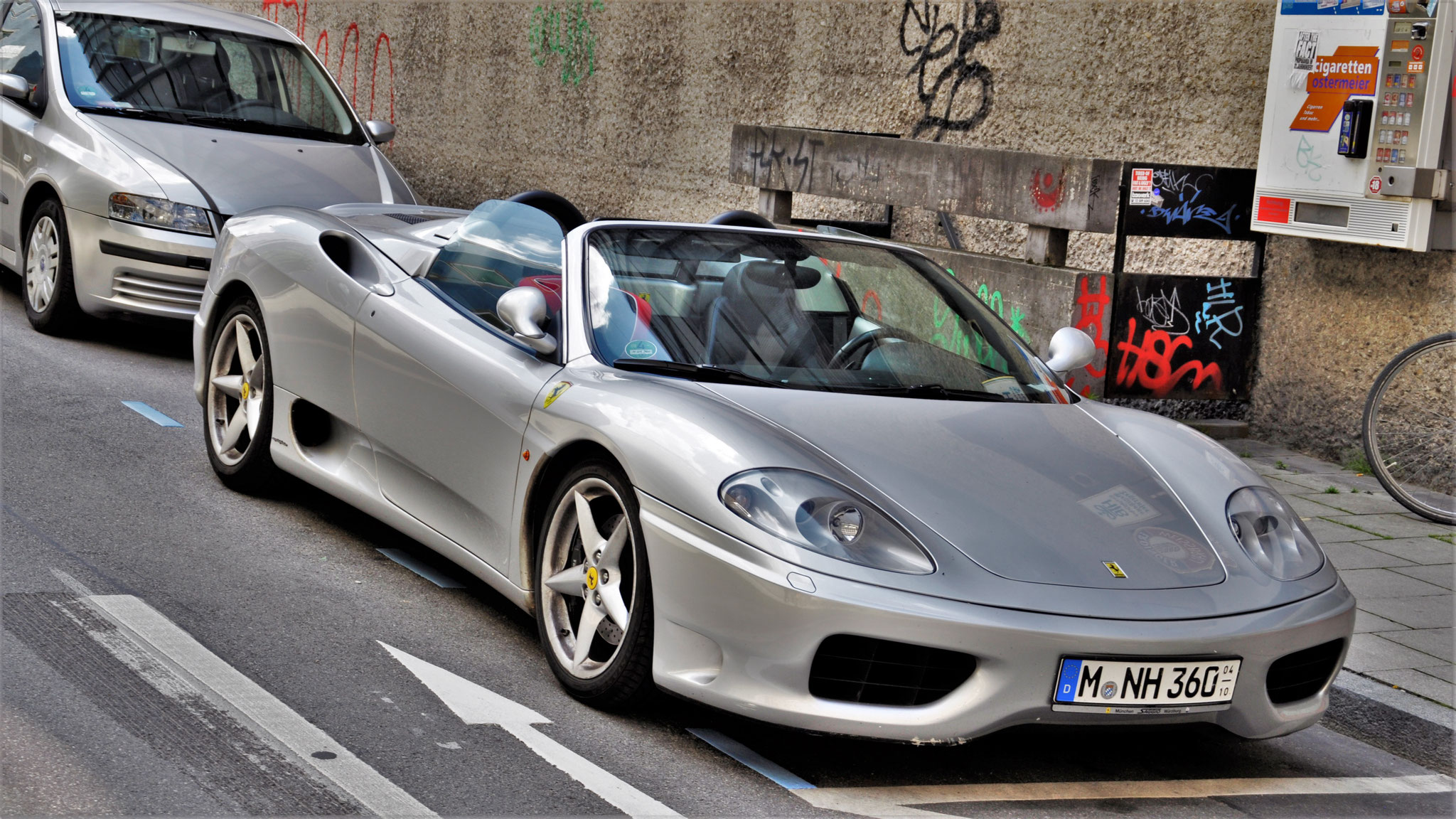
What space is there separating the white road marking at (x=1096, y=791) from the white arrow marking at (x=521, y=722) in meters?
0.40

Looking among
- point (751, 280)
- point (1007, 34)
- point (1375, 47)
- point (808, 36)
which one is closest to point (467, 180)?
point (808, 36)

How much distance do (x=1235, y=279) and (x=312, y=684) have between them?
5915 mm

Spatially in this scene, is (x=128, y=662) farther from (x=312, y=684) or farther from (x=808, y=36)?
(x=808, y=36)

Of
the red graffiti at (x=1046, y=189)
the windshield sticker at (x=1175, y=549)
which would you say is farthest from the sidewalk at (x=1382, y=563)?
Result: the red graffiti at (x=1046, y=189)

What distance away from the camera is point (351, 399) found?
5074 millimetres

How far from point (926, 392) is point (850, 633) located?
44.0 inches

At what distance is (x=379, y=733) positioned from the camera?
368 cm

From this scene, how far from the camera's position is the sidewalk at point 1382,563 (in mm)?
4883

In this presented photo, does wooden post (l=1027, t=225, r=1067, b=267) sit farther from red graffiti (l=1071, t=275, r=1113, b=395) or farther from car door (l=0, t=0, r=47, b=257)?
car door (l=0, t=0, r=47, b=257)

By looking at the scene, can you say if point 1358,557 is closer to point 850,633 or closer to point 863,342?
point 863,342

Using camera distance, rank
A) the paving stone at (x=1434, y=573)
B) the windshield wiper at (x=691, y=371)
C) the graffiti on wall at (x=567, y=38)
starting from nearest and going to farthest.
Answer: the windshield wiper at (x=691, y=371) < the paving stone at (x=1434, y=573) < the graffiti on wall at (x=567, y=38)

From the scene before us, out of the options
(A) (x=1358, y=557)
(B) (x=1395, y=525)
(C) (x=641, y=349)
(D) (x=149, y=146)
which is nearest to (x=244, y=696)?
(C) (x=641, y=349)

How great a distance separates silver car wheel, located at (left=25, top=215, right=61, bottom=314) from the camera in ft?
27.7

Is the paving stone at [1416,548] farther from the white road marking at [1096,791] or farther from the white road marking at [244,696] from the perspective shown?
the white road marking at [244,696]
